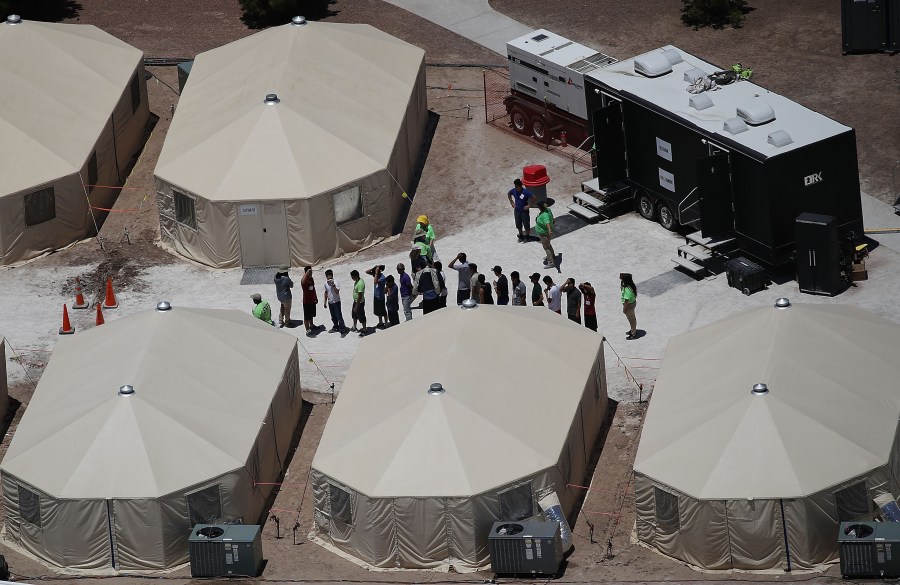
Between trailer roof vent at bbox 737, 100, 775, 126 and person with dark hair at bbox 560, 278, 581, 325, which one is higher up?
trailer roof vent at bbox 737, 100, 775, 126

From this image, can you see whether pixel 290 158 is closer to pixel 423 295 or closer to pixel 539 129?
pixel 423 295

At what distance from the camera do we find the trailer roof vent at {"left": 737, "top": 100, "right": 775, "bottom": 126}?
123 ft

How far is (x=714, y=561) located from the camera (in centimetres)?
2995

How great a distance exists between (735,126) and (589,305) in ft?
16.1

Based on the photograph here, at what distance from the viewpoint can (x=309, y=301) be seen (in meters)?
37.1

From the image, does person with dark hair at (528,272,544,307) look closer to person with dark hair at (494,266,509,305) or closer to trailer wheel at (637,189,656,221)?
person with dark hair at (494,266,509,305)

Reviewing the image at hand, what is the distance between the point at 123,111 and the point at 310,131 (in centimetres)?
618

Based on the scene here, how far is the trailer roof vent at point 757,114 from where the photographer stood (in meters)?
37.5

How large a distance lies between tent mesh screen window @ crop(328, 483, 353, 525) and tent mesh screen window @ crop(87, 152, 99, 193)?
13.8 meters

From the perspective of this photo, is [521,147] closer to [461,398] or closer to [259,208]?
[259,208]

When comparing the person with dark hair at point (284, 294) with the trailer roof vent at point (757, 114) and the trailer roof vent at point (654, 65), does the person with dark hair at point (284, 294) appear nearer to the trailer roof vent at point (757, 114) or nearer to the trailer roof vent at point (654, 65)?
the trailer roof vent at point (654, 65)

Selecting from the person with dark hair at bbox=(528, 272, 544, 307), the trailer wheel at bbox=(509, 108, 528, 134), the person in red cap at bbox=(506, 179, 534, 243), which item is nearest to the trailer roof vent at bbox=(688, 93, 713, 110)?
the person in red cap at bbox=(506, 179, 534, 243)

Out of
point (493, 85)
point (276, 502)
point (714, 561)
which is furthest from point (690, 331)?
point (493, 85)

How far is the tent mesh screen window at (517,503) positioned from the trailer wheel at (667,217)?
10.8m
